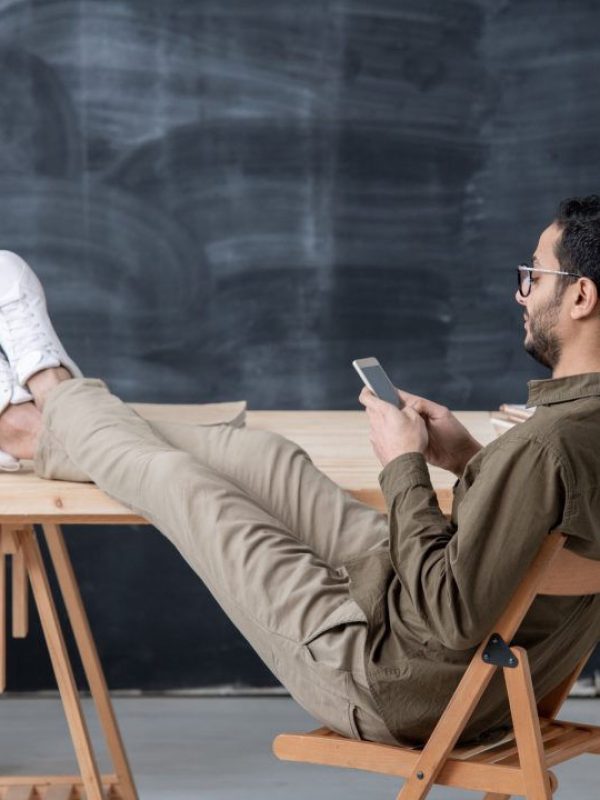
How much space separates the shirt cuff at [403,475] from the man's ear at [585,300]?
0.32 meters

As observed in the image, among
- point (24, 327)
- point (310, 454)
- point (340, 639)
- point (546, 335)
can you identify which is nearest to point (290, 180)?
point (24, 327)

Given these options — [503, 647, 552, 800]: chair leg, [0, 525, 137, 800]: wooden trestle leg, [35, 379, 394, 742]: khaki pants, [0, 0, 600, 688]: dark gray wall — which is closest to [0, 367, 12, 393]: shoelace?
[35, 379, 394, 742]: khaki pants

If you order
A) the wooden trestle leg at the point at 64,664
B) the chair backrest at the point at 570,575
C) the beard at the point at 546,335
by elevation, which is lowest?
the wooden trestle leg at the point at 64,664

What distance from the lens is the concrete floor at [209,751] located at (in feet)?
10.1

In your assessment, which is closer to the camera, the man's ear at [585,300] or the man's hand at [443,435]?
the man's ear at [585,300]

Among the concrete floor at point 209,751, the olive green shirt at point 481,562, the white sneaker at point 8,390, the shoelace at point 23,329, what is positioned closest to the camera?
the olive green shirt at point 481,562

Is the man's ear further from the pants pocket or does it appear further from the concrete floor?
the concrete floor

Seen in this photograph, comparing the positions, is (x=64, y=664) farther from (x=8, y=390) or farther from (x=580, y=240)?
(x=580, y=240)

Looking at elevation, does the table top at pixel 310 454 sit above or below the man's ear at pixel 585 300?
below

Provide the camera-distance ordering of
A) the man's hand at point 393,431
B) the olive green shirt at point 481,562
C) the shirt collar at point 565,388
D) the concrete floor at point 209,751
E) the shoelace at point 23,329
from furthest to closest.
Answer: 1. the concrete floor at point 209,751
2. the shoelace at point 23,329
3. the man's hand at point 393,431
4. the shirt collar at point 565,388
5. the olive green shirt at point 481,562

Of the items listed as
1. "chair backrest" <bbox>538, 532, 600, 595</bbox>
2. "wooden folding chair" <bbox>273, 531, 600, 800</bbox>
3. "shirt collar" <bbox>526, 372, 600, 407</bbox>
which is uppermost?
"shirt collar" <bbox>526, 372, 600, 407</bbox>

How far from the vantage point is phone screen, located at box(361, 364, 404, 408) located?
85.9 inches

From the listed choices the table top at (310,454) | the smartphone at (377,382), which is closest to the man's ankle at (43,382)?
the table top at (310,454)

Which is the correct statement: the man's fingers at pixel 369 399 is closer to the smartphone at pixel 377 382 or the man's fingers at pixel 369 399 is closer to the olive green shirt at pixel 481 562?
the smartphone at pixel 377 382
